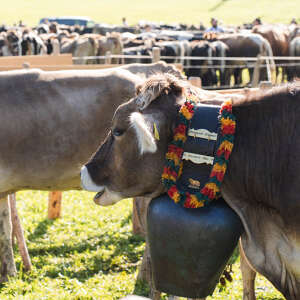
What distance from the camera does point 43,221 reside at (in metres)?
7.72

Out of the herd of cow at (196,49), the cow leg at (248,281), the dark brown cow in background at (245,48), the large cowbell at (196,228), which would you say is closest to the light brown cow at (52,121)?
the cow leg at (248,281)

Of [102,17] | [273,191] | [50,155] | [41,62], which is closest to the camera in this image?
[273,191]

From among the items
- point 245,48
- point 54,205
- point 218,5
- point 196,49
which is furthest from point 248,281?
point 218,5

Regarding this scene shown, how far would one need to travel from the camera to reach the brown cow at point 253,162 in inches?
128

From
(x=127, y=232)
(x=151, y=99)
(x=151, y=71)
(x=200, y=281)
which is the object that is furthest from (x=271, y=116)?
(x=127, y=232)

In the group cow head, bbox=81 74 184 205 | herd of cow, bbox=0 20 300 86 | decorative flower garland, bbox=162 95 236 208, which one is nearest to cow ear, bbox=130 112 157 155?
cow head, bbox=81 74 184 205

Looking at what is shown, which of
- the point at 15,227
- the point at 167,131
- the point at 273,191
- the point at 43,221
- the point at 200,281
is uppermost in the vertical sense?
the point at 167,131

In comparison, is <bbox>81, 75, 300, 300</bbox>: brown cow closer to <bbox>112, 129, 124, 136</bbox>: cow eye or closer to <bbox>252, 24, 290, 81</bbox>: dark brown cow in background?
<bbox>112, 129, 124, 136</bbox>: cow eye

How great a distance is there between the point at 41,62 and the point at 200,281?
22.1ft

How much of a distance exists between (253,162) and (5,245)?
10.6 ft

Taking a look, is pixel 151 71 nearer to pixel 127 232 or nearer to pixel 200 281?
pixel 127 232

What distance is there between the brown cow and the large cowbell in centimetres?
12

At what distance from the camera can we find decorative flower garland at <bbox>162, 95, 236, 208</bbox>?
3.31m

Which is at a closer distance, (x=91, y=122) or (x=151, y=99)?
(x=151, y=99)
